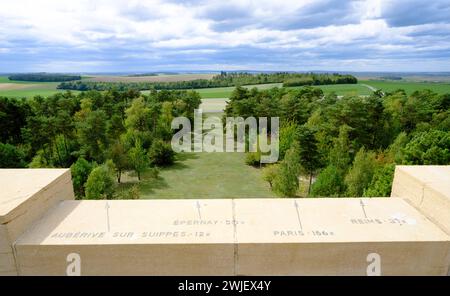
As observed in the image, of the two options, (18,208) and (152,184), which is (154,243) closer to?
(18,208)

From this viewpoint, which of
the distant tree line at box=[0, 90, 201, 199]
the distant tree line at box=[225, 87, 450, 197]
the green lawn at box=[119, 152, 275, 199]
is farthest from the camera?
the green lawn at box=[119, 152, 275, 199]

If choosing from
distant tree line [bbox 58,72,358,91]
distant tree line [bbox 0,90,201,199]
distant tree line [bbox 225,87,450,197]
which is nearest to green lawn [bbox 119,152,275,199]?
distant tree line [bbox 0,90,201,199]

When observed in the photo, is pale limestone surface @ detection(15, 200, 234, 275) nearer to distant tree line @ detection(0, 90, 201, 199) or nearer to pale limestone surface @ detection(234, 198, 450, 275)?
pale limestone surface @ detection(234, 198, 450, 275)

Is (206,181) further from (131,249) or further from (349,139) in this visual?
(131,249)

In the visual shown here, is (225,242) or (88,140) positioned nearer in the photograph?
(225,242)

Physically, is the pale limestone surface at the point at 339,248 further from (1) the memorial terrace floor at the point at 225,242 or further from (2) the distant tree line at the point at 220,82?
(2) the distant tree line at the point at 220,82

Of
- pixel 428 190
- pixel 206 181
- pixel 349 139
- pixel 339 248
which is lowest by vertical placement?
pixel 206 181

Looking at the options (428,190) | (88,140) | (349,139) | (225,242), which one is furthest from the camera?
(88,140)

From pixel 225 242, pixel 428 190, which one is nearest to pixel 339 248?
pixel 225 242
